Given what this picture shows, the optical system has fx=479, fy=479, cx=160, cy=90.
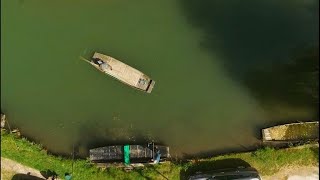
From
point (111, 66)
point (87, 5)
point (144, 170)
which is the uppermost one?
point (87, 5)

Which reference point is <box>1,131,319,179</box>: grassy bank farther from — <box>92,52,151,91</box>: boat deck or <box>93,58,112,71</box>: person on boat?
<box>93,58,112,71</box>: person on boat

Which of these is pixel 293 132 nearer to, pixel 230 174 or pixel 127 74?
pixel 230 174

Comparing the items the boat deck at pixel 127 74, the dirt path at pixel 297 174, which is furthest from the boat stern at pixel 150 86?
the dirt path at pixel 297 174

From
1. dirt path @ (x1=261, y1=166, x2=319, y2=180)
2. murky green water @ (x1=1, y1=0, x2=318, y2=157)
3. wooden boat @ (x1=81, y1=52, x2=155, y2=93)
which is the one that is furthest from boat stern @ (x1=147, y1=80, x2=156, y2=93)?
dirt path @ (x1=261, y1=166, x2=319, y2=180)

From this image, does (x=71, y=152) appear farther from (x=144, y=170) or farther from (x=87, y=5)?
(x=87, y=5)

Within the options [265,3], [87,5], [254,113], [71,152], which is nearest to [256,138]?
[254,113]

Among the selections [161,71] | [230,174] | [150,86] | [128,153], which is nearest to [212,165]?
[230,174]
